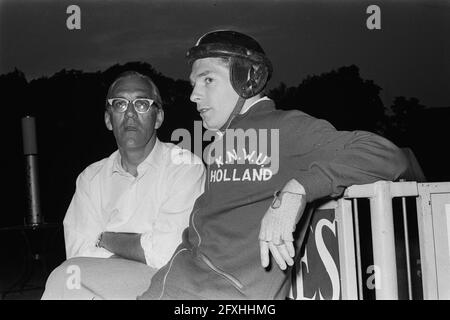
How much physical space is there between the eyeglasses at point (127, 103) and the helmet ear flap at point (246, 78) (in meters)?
0.69

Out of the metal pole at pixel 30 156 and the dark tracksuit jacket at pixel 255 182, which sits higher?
the metal pole at pixel 30 156

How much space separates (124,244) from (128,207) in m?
0.18

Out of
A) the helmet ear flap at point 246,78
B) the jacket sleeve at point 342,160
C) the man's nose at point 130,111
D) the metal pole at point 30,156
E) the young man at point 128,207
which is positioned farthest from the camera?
the metal pole at point 30,156

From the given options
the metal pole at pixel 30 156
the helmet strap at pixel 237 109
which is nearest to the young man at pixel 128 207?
the helmet strap at pixel 237 109

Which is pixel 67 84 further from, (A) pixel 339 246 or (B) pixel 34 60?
(A) pixel 339 246

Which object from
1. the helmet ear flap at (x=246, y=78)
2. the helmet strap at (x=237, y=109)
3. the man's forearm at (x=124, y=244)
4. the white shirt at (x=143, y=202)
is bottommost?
the man's forearm at (x=124, y=244)

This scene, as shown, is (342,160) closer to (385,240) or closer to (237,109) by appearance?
(385,240)

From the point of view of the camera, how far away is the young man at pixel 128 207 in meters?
1.80

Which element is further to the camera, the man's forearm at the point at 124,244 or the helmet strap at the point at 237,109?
the man's forearm at the point at 124,244

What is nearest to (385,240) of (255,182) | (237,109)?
(255,182)

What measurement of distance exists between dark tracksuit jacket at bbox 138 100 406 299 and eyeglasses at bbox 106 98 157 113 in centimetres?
73

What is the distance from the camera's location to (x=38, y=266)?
5.86 metres

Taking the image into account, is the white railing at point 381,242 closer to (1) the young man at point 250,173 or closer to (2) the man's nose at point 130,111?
(1) the young man at point 250,173
